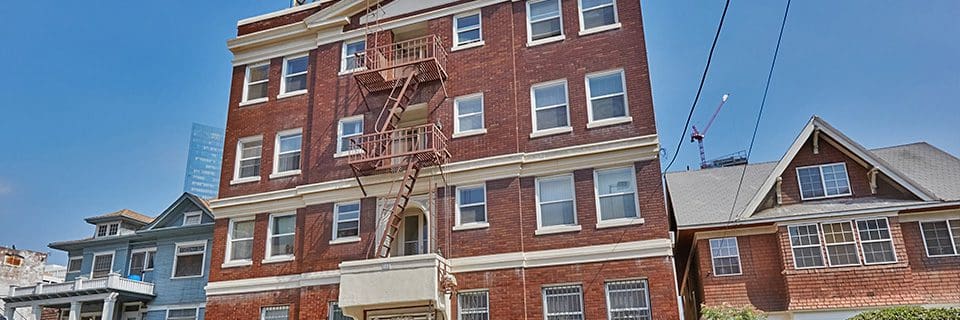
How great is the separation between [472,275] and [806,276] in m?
10.8

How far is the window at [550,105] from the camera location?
2150 cm

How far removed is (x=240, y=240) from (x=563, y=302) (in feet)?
39.1

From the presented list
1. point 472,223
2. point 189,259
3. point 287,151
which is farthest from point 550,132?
point 189,259

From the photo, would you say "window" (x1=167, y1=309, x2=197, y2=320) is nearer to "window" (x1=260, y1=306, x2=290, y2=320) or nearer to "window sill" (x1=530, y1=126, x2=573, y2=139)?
"window" (x1=260, y1=306, x2=290, y2=320)

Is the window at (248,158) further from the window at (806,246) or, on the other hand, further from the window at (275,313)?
the window at (806,246)

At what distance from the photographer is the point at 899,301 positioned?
21.0m

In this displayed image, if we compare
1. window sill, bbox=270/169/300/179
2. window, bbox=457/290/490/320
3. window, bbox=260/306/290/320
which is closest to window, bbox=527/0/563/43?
window, bbox=457/290/490/320

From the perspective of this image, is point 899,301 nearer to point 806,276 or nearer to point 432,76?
point 806,276

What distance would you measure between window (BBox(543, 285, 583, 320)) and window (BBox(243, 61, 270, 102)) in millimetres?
13520

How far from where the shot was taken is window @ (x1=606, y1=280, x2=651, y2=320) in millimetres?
18797

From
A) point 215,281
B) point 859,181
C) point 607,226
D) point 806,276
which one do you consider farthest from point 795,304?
point 215,281

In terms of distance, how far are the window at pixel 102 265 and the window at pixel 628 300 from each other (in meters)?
26.7

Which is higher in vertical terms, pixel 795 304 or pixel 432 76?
pixel 432 76

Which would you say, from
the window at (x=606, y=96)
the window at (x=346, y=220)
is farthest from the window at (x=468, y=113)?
the window at (x=346, y=220)
